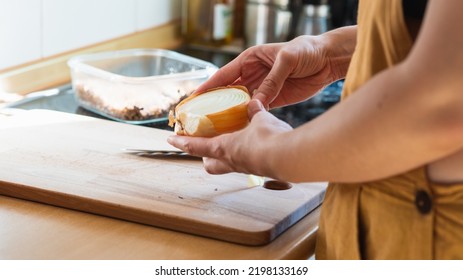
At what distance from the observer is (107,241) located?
1.00 meters

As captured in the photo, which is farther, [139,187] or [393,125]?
[139,187]

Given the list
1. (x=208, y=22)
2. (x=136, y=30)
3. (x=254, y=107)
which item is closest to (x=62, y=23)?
(x=136, y=30)

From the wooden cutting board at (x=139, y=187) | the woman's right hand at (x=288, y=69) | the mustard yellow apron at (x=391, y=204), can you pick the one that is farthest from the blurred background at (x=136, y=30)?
the mustard yellow apron at (x=391, y=204)

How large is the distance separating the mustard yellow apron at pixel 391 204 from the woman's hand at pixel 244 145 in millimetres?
95

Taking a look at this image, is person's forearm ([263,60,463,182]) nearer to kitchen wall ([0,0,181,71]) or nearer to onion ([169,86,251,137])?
onion ([169,86,251,137])

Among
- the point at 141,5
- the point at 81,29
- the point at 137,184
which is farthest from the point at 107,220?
the point at 141,5

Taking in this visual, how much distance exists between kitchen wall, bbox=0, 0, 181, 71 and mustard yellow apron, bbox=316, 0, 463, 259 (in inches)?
36.4

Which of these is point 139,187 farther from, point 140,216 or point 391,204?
point 391,204

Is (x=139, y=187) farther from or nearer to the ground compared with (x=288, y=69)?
nearer to the ground

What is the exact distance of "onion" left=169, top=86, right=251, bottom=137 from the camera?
3.53 ft

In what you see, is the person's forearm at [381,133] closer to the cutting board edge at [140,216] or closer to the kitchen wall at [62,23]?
the cutting board edge at [140,216]

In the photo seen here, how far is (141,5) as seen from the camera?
6.82 feet

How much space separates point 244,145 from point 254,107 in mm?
113

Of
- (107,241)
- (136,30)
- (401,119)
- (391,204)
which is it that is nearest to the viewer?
(401,119)
